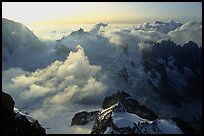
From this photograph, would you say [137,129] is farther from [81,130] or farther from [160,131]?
[81,130]

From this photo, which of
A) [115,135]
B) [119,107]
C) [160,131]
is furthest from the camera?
[119,107]

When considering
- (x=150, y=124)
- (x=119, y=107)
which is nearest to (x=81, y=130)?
(x=119, y=107)

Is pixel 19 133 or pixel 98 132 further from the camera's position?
pixel 98 132

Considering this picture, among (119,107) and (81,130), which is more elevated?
(119,107)

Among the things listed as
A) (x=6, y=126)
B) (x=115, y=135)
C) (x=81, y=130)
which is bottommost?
(x=81, y=130)

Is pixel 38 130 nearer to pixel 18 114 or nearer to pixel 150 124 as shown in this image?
pixel 18 114

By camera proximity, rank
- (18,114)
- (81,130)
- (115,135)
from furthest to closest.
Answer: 1. (81,130)
2. (115,135)
3. (18,114)
